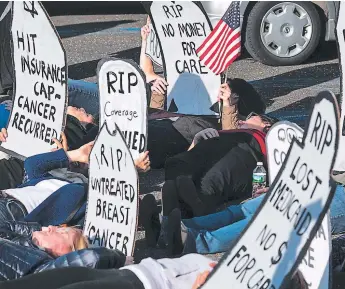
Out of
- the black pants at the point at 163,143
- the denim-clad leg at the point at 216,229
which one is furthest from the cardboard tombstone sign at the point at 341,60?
the black pants at the point at 163,143

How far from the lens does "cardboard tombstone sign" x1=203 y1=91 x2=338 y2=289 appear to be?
3660 millimetres

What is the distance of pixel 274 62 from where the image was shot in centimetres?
1011

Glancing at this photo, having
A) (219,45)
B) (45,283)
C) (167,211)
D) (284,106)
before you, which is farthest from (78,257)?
(284,106)

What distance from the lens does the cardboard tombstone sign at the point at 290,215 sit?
3660 mm

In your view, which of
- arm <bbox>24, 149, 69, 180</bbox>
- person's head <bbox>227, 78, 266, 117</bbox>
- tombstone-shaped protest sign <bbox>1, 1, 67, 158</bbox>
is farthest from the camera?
person's head <bbox>227, 78, 266, 117</bbox>

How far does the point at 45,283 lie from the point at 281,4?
5.91m

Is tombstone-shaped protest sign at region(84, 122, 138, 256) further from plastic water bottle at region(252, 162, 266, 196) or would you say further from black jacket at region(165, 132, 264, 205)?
plastic water bottle at region(252, 162, 266, 196)

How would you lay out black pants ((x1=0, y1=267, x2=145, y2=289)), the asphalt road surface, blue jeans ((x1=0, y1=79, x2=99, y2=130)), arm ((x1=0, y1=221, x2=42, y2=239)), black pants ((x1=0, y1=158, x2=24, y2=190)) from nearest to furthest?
1. black pants ((x1=0, y1=267, x2=145, y2=289))
2. arm ((x1=0, y1=221, x2=42, y2=239))
3. black pants ((x1=0, y1=158, x2=24, y2=190))
4. blue jeans ((x1=0, y1=79, x2=99, y2=130))
5. the asphalt road surface

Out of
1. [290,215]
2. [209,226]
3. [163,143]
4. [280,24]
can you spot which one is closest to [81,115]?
[163,143]

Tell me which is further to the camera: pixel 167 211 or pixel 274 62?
pixel 274 62

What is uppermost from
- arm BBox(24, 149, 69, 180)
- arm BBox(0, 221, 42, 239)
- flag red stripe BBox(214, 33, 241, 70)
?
flag red stripe BBox(214, 33, 241, 70)

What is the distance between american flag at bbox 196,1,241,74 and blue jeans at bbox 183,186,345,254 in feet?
6.63

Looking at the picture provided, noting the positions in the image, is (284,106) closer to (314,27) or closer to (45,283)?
(314,27)

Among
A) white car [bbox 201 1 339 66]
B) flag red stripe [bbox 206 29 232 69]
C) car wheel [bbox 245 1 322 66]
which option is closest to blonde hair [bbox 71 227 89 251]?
flag red stripe [bbox 206 29 232 69]
